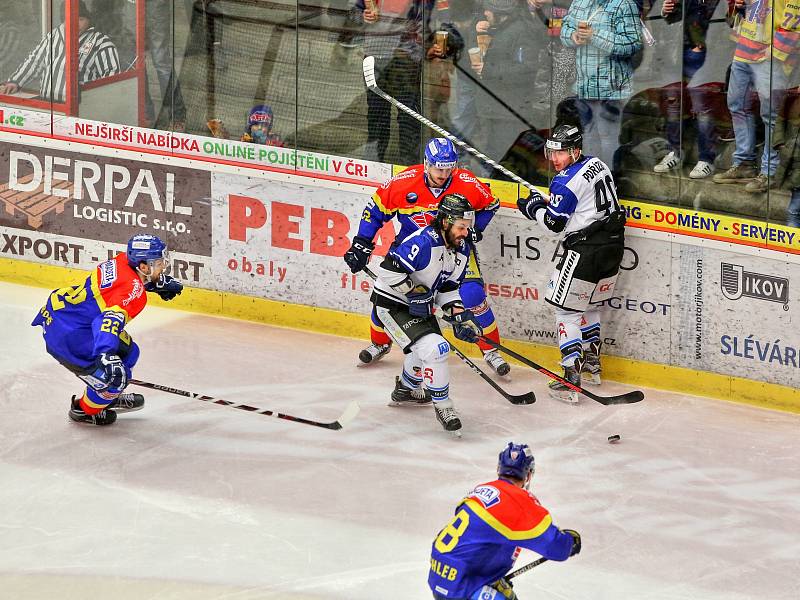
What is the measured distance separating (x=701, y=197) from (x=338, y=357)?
202 centimetres

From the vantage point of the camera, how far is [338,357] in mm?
7902

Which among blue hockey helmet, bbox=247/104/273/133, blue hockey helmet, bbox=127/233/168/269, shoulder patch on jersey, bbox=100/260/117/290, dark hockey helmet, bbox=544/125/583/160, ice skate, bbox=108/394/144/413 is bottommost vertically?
ice skate, bbox=108/394/144/413

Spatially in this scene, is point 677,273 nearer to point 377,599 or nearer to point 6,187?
point 377,599

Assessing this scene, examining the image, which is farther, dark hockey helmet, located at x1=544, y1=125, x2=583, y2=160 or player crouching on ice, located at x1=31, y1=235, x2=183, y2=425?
dark hockey helmet, located at x1=544, y1=125, x2=583, y2=160

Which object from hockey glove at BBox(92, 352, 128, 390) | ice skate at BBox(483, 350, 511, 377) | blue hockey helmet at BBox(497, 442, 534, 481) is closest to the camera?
blue hockey helmet at BBox(497, 442, 534, 481)

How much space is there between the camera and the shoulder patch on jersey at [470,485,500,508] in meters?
4.52

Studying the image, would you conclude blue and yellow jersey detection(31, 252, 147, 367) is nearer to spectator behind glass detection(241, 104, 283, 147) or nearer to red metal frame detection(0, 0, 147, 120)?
spectator behind glass detection(241, 104, 283, 147)

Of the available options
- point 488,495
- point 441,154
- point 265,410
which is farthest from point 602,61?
point 488,495

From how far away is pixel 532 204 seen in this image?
7348 mm

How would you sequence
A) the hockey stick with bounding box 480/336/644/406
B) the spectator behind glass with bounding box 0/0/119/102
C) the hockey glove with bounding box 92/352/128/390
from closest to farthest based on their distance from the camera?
the hockey glove with bounding box 92/352/128/390 → the hockey stick with bounding box 480/336/644/406 → the spectator behind glass with bounding box 0/0/119/102

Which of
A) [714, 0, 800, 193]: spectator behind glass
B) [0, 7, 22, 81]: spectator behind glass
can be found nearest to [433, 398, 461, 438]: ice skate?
[714, 0, 800, 193]: spectator behind glass

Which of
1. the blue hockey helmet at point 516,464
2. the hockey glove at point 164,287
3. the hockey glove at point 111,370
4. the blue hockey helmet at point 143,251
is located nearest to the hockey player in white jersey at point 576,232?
the hockey glove at point 164,287

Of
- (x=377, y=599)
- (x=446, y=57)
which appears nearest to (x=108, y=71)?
(x=446, y=57)

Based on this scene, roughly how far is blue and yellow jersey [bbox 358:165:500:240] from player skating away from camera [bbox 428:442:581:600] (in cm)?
298
